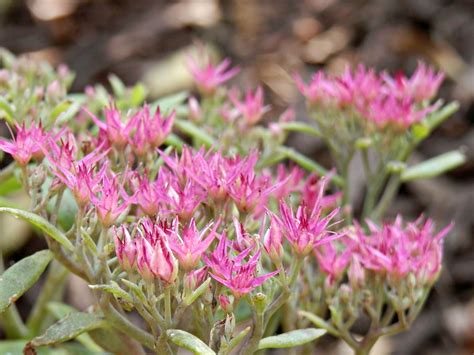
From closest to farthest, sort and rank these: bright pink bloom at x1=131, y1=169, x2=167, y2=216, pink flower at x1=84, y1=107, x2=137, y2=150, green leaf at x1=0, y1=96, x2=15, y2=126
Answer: bright pink bloom at x1=131, y1=169, x2=167, y2=216
pink flower at x1=84, y1=107, x2=137, y2=150
green leaf at x1=0, y1=96, x2=15, y2=126

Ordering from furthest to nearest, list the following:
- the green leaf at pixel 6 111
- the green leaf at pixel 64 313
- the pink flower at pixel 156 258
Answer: the green leaf at pixel 64 313 → the green leaf at pixel 6 111 → the pink flower at pixel 156 258

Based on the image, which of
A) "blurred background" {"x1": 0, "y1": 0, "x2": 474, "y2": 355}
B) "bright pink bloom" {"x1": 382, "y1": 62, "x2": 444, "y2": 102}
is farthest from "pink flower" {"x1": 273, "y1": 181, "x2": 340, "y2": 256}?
"blurred background" {"x1": 0, "y1": 0, "x2": 474, "y2": 355}

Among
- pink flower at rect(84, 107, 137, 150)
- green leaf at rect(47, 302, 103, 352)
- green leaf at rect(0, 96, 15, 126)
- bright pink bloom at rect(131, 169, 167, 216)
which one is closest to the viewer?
bright pink bloom at rect(131, 169, 167, 216)

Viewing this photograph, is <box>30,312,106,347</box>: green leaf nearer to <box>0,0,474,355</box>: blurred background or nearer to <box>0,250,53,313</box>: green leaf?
<box>0,250,53,313</box>: green leaf

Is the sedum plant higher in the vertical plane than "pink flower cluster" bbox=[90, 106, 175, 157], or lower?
lower

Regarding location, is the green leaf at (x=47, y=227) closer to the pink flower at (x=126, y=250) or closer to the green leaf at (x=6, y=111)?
the pink flower at (x=126, y=250)

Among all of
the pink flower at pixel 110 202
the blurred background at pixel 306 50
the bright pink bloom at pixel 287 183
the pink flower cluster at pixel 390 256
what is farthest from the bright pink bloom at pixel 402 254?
the blurred background at pixel 306 50

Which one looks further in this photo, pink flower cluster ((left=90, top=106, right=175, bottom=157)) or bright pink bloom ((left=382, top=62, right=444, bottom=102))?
bright pink bloom ((left=382, top=62, right=444, bottom=102))

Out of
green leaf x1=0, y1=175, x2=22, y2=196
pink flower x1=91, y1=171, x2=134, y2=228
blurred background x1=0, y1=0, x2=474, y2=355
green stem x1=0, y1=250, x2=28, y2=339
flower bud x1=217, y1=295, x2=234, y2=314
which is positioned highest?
pink flower x1=91, y1=171, x2=134, y2=228
